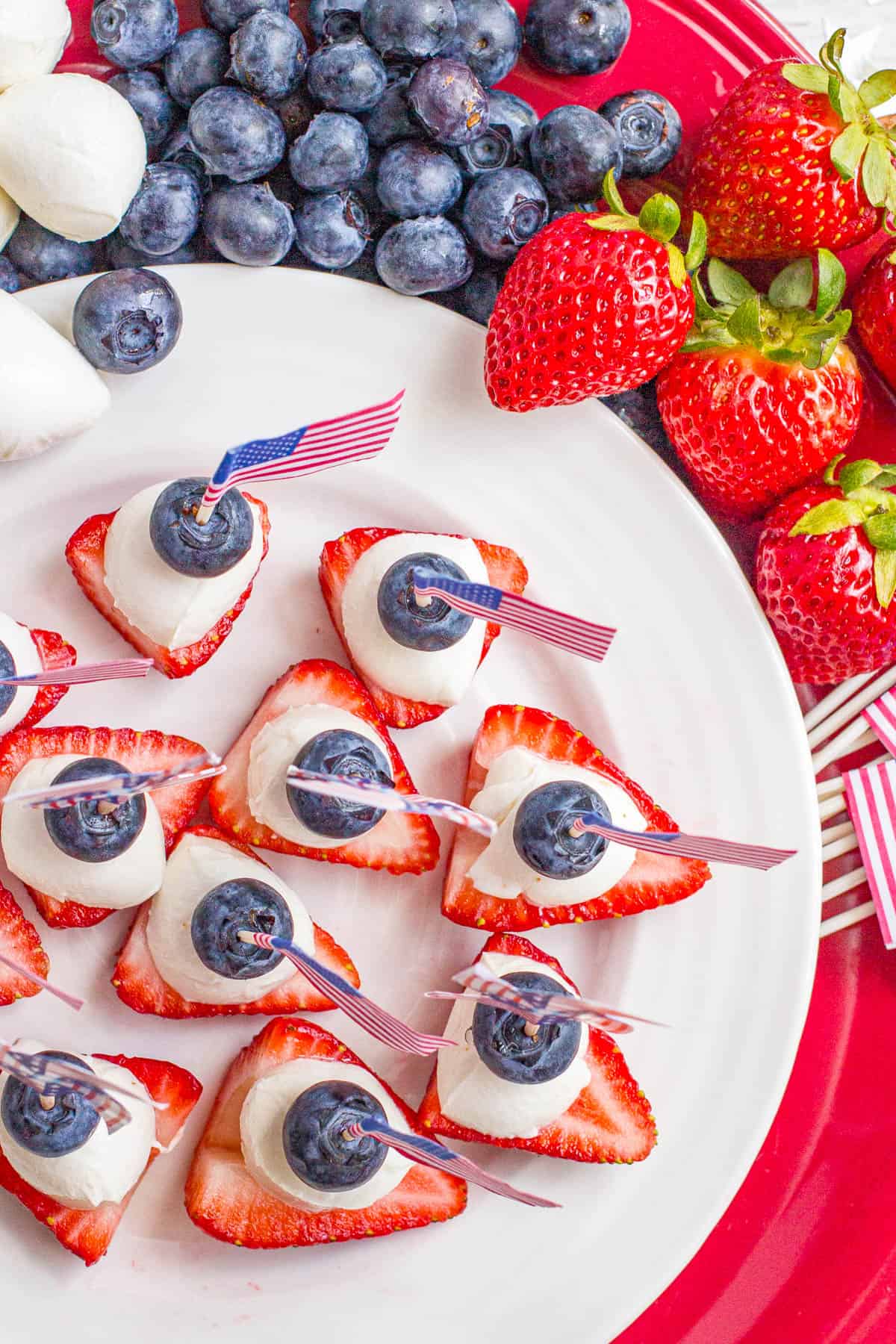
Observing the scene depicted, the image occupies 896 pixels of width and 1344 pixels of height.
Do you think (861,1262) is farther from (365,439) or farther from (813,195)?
(813,195)

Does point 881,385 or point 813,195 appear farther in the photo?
point 881,385

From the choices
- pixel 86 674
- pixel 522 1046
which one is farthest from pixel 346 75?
pixel 522 1046

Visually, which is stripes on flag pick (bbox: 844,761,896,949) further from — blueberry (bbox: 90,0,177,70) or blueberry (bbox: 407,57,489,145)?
blueberry (bbox: 90,0,177,70)

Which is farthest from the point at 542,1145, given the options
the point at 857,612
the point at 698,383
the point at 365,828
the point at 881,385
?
the point at 881,385

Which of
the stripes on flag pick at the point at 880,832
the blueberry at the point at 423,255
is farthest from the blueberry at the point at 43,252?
the stripes on flag pick at the point at 880,832

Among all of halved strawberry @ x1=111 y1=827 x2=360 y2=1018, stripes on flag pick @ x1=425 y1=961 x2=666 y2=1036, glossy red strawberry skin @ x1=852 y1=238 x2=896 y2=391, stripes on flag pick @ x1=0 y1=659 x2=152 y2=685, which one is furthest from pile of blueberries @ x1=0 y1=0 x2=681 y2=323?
stripes on flag pick @ x1=425 y1=961 x2=666 y2=1036

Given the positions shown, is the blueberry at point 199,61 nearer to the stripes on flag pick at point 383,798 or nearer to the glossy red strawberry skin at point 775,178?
the glossy red strawberry skin at point 775,178
